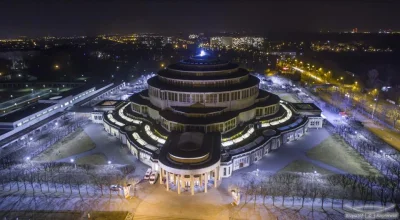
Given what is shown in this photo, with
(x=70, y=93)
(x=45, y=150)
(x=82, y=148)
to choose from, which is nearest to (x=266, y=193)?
(x=82, y=148)

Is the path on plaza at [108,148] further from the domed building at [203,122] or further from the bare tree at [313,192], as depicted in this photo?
the bare tree at [313,192]

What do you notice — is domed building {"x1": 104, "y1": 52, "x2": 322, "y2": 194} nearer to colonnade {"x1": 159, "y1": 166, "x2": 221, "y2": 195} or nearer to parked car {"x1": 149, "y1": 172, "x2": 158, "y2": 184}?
colonnade {"x1": 159, "y1": 166, "x2": 221, "y2": 195}

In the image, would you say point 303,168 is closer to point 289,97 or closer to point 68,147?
point 68,147

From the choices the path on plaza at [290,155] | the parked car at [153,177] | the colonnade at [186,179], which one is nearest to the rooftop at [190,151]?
the colonnade at [186,179]

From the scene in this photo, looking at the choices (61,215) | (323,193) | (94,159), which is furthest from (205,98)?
(61,215)

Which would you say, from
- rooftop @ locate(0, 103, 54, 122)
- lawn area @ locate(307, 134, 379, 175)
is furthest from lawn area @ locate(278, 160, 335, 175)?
rooftop @ locate(0, 103, 54, 122)

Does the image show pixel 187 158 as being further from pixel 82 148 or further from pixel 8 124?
pixel 8 124
